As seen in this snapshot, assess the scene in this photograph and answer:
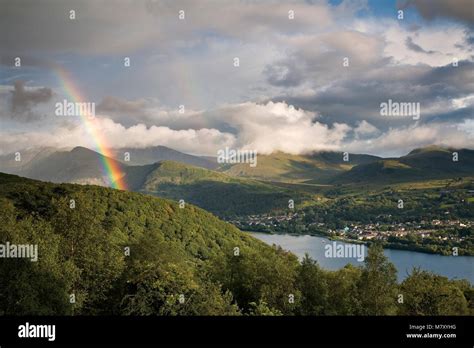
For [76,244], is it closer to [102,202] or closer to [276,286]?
[276,286]

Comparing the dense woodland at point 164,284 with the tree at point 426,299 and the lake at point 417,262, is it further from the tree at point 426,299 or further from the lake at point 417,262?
the lake at point 417,262

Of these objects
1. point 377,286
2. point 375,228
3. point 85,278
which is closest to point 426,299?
point 377,286

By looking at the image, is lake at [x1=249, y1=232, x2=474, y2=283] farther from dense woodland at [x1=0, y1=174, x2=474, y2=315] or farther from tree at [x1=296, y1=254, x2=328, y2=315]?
tree at [x1=296, y1=254, x2=328, y2=315]

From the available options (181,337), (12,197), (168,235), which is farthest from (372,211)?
(181,337)

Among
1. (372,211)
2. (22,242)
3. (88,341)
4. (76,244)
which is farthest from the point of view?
(372,211)

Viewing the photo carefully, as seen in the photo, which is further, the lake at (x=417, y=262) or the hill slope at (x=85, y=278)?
the lake at (x=417, y=262)

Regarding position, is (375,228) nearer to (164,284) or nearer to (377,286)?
(377,286)

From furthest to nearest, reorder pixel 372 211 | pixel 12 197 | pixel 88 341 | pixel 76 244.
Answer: pixel 372 211 → pixel 12 197 → pixel 76 244 → pixel 88 341

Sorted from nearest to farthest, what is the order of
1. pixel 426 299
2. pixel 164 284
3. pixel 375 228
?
pixel 164 284
pixel 426 299
pixel 375 228

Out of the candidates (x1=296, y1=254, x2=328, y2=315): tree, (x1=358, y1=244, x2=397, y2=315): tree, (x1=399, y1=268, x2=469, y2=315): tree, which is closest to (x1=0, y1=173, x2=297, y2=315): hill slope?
(x1=296, y1=254, x2=328, y2=315): tree

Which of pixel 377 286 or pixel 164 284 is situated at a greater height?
pixel 164 284

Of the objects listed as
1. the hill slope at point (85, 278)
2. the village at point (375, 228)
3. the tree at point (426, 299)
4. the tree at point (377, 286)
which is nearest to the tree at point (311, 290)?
the hill slope at point (85, 278)
